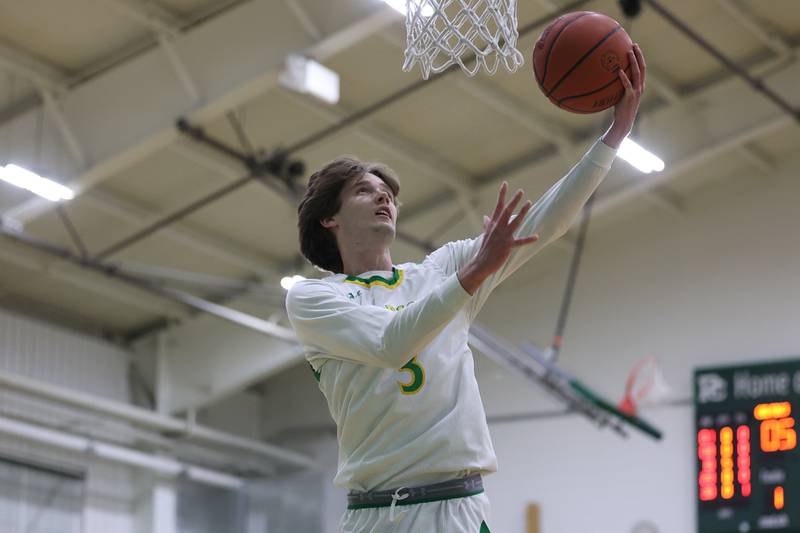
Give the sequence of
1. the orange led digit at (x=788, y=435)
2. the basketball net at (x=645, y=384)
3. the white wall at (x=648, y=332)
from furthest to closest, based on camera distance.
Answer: the white wall at (x=648, y=332)
the basketball net at (x=645, y=384)
the orange led digit at (x=788, y=435)

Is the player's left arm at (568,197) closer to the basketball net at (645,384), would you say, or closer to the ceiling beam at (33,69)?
the ceiling beam at (33,69)

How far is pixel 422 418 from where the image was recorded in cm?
336

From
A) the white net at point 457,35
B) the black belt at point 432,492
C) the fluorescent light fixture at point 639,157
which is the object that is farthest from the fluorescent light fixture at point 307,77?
the black belt at point 432,492

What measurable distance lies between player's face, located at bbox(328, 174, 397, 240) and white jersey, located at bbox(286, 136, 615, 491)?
0.17 meters

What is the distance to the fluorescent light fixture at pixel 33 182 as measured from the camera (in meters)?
10.6

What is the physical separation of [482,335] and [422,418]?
10542mm

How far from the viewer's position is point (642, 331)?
15.4 m

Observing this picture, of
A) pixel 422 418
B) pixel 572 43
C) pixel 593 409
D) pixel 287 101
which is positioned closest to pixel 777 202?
pixel 593 409

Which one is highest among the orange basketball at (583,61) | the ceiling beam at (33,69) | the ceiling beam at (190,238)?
the ceiling beam at (33,69)

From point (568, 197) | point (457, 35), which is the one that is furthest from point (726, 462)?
point (568, 197)

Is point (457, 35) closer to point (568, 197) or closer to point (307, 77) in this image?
point (568, 197)

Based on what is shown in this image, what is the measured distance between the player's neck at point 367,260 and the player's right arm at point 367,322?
12 cm

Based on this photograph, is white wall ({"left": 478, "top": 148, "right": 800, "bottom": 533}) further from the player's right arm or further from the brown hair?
the player's right arm

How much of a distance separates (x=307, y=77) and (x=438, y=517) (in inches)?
313
